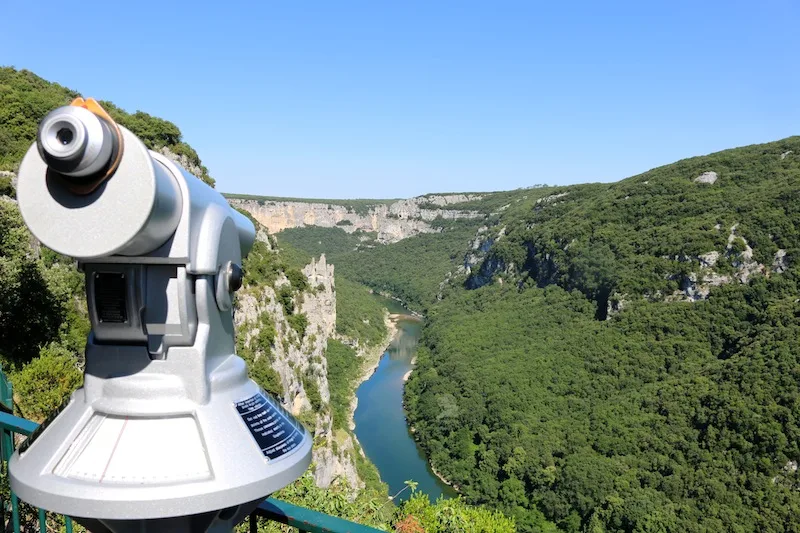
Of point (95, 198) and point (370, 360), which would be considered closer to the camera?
point (95, 198)

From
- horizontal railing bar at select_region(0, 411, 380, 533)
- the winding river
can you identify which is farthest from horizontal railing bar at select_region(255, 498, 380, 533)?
the winding river

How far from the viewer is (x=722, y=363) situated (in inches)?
1404

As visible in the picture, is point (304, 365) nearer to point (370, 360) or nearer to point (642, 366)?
point (642, 366)

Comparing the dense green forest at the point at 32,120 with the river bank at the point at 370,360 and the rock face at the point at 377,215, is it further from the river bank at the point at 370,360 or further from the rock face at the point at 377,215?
the rock face at the point at 377,215

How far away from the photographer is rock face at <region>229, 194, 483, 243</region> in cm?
13650

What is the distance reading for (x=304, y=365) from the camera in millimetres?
28672

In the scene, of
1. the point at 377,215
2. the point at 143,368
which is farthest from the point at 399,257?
the point at 143,368

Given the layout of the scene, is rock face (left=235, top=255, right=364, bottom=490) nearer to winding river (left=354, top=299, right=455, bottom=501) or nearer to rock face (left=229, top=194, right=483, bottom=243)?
winding river (left=354, top=299, right=455, bottom=501)

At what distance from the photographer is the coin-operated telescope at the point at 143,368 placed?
4.22 feet

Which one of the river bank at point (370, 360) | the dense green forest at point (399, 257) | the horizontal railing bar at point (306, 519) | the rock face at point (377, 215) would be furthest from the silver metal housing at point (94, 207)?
the rock face at point (377, 215)

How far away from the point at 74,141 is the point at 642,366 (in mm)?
45742

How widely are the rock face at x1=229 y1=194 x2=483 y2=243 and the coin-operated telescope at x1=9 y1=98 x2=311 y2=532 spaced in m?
134

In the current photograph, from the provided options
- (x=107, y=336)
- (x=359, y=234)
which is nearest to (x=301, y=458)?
(x=107, y=336)

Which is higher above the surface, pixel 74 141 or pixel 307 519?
pixel 74 141
